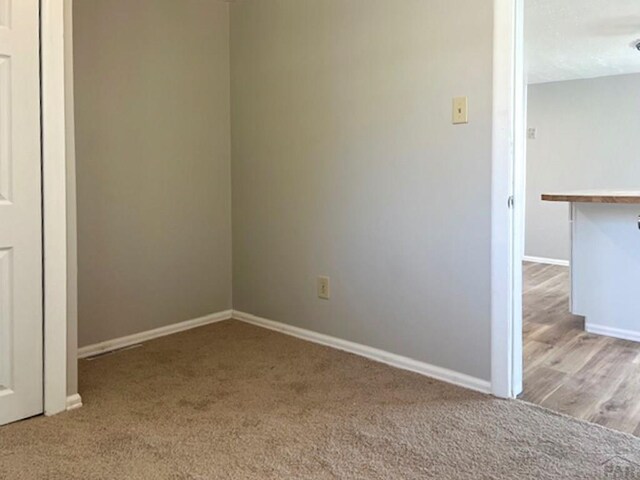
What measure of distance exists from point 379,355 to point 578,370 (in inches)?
39.5

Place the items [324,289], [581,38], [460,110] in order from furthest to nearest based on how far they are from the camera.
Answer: [581,38] → [324,289] → [460,110]

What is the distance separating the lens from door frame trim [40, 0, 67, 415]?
1.95 m

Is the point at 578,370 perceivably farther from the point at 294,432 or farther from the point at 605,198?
the point at 294,432

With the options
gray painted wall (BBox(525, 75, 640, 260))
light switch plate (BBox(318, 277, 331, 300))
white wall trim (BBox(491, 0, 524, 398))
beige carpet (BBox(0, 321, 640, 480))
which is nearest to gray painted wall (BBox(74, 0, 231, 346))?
beige carpet (BBox(0, 321, 640, 480))

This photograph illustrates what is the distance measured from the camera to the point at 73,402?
2086 mm

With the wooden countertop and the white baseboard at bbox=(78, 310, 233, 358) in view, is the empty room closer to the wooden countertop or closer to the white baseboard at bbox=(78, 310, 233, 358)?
the white baseboard at bbox=(78, 310, 233, 358)

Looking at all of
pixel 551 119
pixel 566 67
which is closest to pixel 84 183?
pixel 566 67

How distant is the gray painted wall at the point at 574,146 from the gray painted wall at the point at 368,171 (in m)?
3.63

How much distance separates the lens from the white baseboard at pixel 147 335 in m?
2.77

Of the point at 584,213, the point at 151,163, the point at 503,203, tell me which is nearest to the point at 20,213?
the point at 151,163

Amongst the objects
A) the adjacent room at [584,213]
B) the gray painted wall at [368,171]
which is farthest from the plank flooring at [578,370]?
the gray painted wall at [368,171]

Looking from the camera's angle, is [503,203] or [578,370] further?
[578,370]

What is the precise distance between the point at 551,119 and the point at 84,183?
17.7 feet

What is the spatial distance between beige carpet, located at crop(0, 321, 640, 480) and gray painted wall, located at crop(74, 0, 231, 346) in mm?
563
